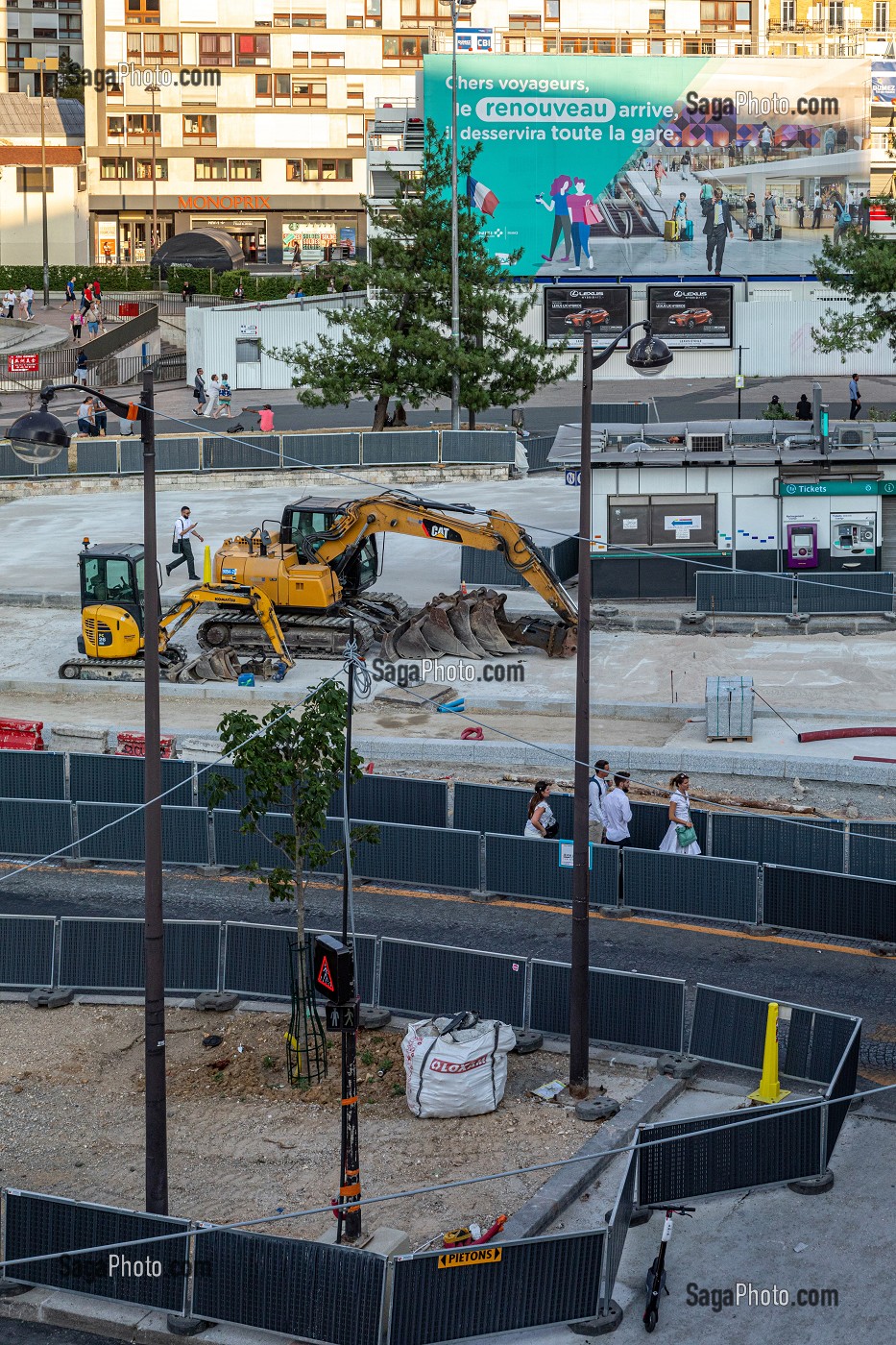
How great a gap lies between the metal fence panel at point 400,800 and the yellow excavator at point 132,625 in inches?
337

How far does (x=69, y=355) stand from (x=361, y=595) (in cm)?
4050

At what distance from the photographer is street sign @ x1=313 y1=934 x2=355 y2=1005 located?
15305 mm

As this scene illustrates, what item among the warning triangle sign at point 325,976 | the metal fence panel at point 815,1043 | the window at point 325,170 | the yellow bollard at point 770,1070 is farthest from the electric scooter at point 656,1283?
the window at point 325,170

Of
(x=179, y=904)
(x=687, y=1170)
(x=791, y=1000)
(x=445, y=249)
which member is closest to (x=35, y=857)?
(x=179, y=904)

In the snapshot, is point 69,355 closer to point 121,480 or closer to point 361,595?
A: point 121,480

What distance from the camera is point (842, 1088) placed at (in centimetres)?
1680

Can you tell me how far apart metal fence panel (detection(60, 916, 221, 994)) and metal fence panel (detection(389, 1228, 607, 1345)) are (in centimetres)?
717

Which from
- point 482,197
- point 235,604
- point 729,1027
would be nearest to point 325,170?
point 482,197

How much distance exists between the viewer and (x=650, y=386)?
69.5m

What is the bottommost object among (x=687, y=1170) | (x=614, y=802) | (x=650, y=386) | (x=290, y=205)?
(x=687, y=1170)

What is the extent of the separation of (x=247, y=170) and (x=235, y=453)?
59826mm

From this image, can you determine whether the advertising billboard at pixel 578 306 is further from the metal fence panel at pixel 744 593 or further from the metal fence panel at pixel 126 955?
the metal fence panel at pixel 126 955

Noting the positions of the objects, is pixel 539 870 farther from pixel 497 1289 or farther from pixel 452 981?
pixel 497 1289

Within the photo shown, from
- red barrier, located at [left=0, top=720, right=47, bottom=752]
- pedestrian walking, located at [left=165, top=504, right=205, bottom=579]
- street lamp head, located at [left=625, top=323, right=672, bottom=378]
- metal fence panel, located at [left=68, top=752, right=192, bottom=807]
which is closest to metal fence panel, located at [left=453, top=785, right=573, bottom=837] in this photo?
metal fence panel, located at [left=68, top=752, right=192, bottom=807]
